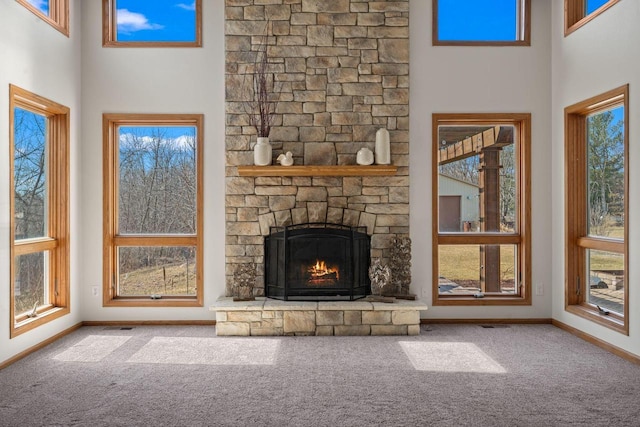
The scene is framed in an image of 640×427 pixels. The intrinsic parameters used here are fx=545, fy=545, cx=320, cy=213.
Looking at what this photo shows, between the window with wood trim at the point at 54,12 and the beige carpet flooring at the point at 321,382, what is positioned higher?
the window with wood trim at the point at 54,12

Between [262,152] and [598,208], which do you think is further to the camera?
[262,152]

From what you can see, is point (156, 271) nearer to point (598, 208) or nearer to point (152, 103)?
point (152, 103)

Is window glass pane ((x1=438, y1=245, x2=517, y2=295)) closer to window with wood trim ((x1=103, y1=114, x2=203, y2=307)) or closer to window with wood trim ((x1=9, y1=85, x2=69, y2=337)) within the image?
window with wood trim ((x1=103, y1=114, x2=203, y2=307))

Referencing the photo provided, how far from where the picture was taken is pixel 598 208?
16.6ft

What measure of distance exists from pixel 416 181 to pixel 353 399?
281 centimetres

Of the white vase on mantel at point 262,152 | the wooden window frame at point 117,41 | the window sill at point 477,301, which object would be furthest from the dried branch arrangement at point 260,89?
the window sill at point 477,301

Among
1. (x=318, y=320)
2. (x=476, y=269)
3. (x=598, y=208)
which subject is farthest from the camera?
(x=476, y=269)

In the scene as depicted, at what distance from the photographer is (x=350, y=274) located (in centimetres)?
546

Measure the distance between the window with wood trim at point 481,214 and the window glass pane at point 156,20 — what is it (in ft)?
9.29

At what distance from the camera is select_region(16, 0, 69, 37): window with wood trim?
484 cm

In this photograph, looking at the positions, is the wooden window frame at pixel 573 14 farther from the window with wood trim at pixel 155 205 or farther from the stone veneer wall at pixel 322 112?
the window with wood trim at pixel 155 205

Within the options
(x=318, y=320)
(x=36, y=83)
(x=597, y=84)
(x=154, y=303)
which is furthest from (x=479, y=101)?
(x=36, y=83)

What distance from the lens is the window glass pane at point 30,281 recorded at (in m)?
4.63

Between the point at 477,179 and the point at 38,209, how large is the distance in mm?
4344
